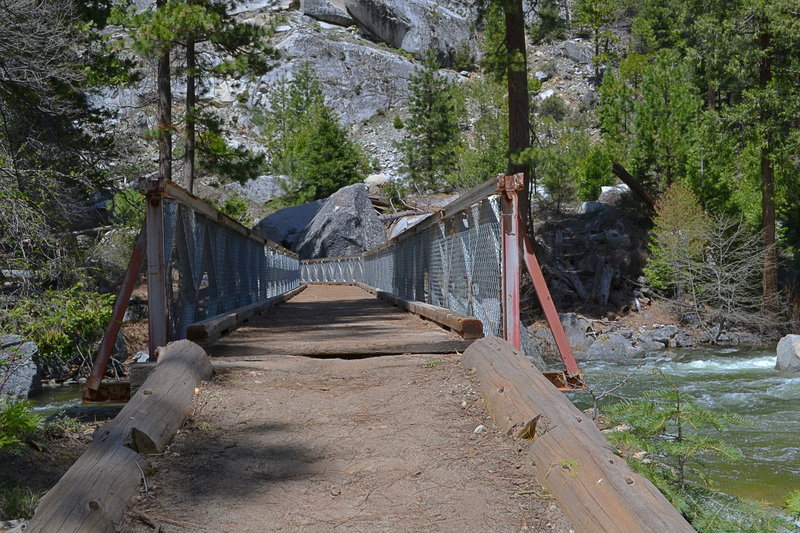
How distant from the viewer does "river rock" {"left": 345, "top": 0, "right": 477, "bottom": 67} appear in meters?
80.8

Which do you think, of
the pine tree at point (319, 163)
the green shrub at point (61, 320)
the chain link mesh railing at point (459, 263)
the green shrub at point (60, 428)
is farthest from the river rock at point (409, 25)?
the green shrub at point (60, 428)

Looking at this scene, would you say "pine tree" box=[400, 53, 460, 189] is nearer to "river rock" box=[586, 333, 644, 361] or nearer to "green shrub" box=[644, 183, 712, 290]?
"green shrub" box=[644, 183, 712, 290]

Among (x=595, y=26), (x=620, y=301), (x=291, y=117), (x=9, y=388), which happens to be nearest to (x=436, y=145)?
(x=291, y=117)

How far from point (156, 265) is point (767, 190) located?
2556cm

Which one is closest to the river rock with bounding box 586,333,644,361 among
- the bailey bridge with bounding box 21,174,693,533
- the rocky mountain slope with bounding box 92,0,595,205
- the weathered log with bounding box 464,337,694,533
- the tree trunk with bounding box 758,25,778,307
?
the tree trunk with bounding box 758,25,778,307

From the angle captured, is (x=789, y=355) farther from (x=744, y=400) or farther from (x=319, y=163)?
(x=319, y=163)

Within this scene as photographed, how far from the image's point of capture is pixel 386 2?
80.6m

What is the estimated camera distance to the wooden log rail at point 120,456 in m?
2.49

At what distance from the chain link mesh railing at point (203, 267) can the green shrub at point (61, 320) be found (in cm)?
208

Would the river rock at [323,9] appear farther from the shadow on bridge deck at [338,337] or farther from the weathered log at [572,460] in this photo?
the weathered log at [572,460]

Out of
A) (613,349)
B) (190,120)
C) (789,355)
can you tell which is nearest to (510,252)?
(190,120)

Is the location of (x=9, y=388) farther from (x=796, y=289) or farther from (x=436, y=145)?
(x=436, y=145)

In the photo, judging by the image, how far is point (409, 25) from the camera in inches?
3206

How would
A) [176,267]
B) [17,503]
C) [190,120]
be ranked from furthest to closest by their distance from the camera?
1. [190,120]
2. [176,267]
3. [17,503]
